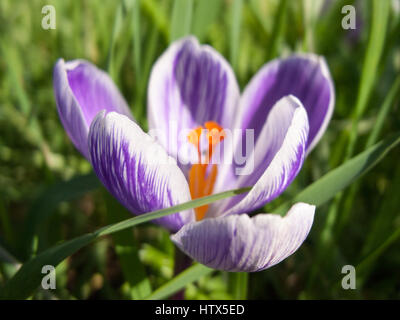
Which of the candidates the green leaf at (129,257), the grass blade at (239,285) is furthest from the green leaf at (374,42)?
the green leaf at (129,257)

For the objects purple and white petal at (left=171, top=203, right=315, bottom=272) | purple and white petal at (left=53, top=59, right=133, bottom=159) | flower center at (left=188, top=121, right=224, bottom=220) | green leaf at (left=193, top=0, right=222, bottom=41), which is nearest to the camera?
purple and white petal at (left=171, top=203, right=315, bottom=272)

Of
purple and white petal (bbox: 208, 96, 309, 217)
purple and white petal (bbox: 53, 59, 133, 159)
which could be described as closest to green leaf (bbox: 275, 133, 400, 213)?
purple and white petal (bbox: 208, 96, 309, 217)

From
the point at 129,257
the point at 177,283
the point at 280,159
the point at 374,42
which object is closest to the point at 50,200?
the point at 129,257

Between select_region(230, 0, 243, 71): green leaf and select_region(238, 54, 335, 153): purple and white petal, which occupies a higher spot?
select_region(230, 0, 243, 71): green leaf

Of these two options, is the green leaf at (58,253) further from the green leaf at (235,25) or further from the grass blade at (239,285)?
the green leaf at (235,25)

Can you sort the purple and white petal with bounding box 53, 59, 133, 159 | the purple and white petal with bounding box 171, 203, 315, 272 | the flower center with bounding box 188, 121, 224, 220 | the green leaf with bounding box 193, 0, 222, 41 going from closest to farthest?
the purple and white petal with bounding box 171, 203, 315, 272 → the purple and white petal with bounding box 53, 59, 133, 159 → the flower center with bounding box 188, 121, 224, 220 → the green leaf with bounding box 193, 0, 222, 41

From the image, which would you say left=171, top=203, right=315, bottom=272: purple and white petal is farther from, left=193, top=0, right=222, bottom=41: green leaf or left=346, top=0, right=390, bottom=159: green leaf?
left=193, top=0, right=222, bottom=41: green leaf

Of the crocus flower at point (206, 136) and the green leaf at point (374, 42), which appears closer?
the crocus flower at point (206, 136)
